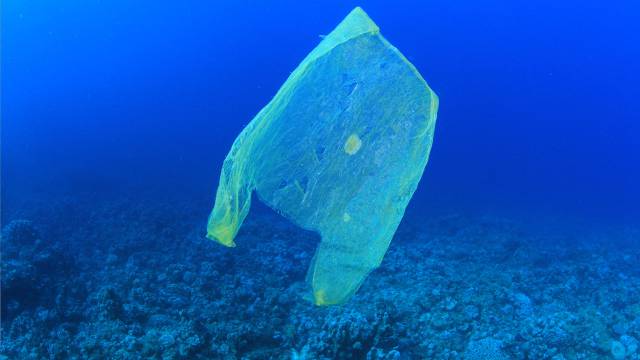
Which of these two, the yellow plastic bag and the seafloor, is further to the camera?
the seafloor

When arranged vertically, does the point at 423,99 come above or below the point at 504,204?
above

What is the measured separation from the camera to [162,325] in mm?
4715

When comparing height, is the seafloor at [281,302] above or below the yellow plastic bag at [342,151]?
below

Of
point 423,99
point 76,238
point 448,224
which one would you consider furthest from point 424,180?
point 423,99

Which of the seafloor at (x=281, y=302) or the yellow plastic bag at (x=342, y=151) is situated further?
the seafloor at (x=281, y=302)

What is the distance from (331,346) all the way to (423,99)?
254cm

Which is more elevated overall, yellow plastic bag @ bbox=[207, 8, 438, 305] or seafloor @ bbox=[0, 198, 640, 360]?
yellow plastic bag @ bbox=[207, 8, 438, 305]

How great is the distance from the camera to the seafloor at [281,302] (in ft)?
14.0

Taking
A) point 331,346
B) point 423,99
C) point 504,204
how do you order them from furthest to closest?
point 504,204, point 331,346, point 423,99

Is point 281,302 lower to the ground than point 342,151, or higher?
lower

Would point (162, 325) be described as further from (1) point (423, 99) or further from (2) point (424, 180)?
(2) point (424, 180)

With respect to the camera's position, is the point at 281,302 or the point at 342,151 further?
the point at 281,302

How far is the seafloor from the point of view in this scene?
426 cm

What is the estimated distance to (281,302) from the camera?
5.43 metres
